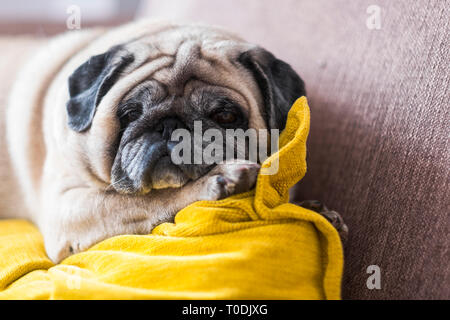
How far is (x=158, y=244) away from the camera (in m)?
1.47

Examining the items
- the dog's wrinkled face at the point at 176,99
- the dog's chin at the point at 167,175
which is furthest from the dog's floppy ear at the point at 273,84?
the dog's chin at the point at 167,175

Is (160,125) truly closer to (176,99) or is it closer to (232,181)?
(176,99)

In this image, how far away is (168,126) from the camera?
5.64ft

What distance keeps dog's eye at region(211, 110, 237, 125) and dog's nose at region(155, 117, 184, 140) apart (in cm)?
14

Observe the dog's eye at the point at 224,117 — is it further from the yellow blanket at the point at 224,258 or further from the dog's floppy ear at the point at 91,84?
the dog's floppy ear at the point at 91,84

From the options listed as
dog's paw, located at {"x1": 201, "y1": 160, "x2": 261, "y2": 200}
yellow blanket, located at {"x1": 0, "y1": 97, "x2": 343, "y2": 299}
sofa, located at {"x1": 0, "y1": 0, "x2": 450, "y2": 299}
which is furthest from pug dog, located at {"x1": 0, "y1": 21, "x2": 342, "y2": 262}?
sofa, located at {"x1": 0, "y1": 0, "x2": 450, "y2": 299}

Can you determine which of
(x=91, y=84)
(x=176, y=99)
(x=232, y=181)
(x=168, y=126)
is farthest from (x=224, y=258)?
(x=91, y=84)

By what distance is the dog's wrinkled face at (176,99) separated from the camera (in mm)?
1695

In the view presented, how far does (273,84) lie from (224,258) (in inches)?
32.1

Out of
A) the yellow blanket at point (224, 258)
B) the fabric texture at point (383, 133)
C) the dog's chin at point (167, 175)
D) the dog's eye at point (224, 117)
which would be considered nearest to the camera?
the yellow blanket at point (224, 258)

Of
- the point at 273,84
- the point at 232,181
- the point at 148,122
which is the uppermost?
the point at 273,84

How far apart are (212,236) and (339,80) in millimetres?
1138

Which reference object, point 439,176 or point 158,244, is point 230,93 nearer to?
point 158,244

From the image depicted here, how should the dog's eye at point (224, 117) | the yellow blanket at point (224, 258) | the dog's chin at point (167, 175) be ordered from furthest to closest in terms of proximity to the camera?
1. the dog's eye at point (224, 117)
2. the dog's chin at point (167, 175)
3. the yellow blanket at point (224, 258)
